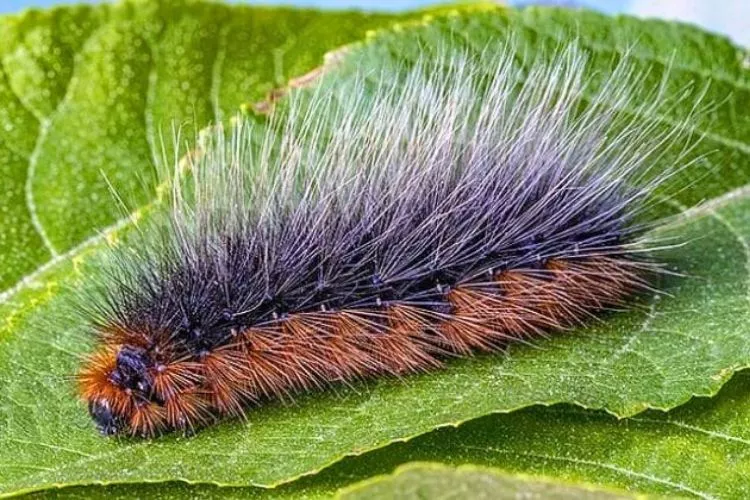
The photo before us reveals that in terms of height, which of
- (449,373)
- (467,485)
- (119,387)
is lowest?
(119,387)

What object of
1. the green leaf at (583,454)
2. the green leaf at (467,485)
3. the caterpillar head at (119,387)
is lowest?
the caterpillar head at (119,387)

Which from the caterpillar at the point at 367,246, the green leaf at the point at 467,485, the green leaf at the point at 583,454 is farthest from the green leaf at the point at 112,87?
the green leaf at the point at 467,485

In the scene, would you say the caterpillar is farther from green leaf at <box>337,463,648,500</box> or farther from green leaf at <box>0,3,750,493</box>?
green leaf at <box>337,463,648,500</box>

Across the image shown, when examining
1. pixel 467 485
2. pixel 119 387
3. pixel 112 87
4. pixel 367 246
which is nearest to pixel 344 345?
pixel 367 246

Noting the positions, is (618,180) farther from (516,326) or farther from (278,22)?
(278,22)

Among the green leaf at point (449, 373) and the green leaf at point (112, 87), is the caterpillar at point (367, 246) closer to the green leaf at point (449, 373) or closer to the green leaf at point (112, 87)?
the green leaf at point (449, 373)

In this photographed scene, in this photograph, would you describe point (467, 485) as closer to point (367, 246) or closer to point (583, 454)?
point (583, 454)

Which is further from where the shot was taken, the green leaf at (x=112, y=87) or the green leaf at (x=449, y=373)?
the green leaf at (x=112, y=87)

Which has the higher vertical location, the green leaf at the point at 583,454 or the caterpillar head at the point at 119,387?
the green leaf at the point at 583,454
